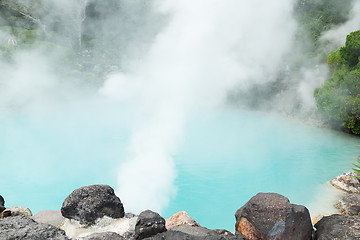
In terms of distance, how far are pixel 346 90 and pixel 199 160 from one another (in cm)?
745

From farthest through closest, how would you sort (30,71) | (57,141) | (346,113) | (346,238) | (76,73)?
(76,73), (30,71), (346,113), (57,141), (346,238)

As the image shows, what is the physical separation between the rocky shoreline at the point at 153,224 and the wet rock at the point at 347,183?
12.1 ft

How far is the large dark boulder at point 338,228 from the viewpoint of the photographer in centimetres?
330

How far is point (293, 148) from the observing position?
10.7 meters

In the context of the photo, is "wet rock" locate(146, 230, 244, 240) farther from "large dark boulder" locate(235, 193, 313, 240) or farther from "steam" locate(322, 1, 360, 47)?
"steam" locate(322, 1, 360, 47)

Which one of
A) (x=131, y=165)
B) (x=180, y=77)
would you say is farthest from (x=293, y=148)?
(x=180, y=77)

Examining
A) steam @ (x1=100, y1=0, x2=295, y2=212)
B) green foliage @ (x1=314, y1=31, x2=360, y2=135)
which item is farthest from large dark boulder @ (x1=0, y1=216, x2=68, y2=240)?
steam @ (x1=100, y1=0, x2=295, y2=212)

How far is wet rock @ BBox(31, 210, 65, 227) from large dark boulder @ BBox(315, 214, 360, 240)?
11.9 ft

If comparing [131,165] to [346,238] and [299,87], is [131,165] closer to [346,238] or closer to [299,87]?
[346,238]

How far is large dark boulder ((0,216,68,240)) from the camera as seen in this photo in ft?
8.57

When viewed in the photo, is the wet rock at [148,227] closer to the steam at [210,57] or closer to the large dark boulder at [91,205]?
the large dark boulder at [91,205]

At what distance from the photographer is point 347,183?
7.05m

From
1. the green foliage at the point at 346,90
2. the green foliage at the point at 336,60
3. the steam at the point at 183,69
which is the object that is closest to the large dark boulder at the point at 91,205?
the steam at the point at 183,69

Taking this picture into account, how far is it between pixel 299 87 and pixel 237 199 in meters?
11.8
